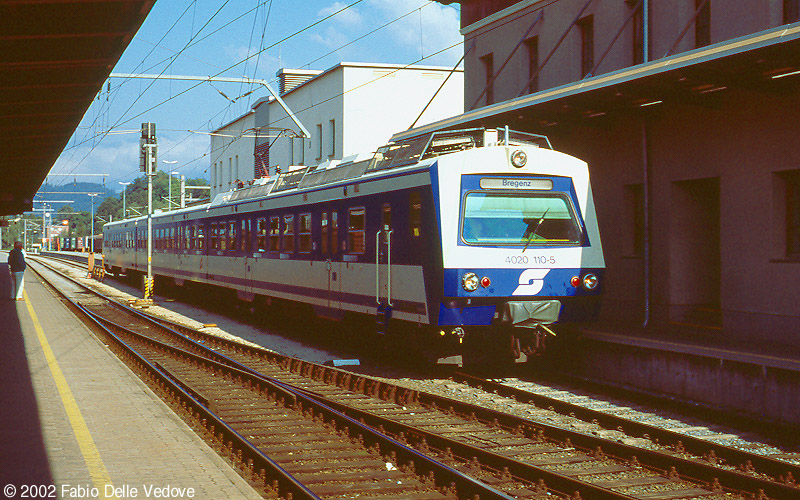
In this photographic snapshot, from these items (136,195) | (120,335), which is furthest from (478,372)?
(136,195)

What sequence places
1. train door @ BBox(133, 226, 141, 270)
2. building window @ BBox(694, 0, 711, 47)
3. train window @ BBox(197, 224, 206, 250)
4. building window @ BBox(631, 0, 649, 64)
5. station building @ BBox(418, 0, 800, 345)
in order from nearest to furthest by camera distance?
1. station building @ BBox(418, 0, 800, 345)
2. building window @ BBox(694, 0, 711, 47)
3. building window @ BBox(631, 0, 649, 64)
4. train window @ BBox(197, 224, 206, 250)
5. train door @ BBox(133, 226, 141, 270)

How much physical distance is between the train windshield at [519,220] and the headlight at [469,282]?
455mm

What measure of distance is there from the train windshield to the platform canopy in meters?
4.89

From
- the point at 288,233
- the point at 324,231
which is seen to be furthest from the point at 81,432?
the point at 288,233

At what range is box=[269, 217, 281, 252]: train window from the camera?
17.7 m

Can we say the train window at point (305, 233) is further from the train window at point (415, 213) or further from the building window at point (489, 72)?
the building window at point (489, 72)

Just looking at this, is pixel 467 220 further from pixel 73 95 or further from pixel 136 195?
pixel 136 195

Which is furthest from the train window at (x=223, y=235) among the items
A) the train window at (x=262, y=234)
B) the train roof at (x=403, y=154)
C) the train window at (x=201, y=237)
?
the train roof at (x=403, y=154)

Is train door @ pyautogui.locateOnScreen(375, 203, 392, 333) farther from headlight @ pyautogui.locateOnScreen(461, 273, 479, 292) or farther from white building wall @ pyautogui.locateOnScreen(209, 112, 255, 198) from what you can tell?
white building wall @ pyautogui.locateOnScreen(209, 112, 255, 198)

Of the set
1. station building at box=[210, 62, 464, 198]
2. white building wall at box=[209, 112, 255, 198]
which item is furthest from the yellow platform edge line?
white building wall at box=[209, 112, 255, 198]

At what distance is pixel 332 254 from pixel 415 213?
3.25m

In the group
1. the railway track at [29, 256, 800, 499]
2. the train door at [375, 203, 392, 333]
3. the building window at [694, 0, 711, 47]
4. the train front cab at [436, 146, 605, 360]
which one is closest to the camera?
the railway track at [29, 256, 800, 499]

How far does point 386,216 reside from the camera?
12773mm

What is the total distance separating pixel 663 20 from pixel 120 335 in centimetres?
1278
